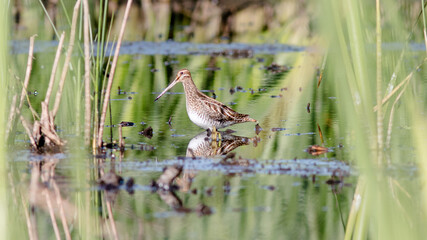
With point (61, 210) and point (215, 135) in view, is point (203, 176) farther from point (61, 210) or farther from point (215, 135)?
point (215, 135)

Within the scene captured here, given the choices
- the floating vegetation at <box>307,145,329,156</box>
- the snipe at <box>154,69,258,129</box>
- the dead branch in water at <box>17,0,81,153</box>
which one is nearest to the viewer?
the dead branch in water at <box>17,0,81,153</box>

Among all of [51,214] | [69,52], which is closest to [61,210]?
[51,214]

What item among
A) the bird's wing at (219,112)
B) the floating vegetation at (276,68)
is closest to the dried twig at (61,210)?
the bird's wing at (219,112)

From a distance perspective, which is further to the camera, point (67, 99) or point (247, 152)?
point (247, 152)

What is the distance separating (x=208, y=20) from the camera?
1741 cm

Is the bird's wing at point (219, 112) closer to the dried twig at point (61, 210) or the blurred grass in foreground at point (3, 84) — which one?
the dried twig at point (61, 210)

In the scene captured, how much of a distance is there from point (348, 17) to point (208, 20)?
1470 cm

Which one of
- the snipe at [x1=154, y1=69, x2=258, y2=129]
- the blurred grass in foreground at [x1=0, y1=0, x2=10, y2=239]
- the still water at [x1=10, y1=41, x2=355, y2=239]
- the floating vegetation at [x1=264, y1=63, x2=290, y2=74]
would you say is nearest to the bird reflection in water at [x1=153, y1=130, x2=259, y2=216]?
the still water at [x1=10, y1=41, x2=355, y2=239]

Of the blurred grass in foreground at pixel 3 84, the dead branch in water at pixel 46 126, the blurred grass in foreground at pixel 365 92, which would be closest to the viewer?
the blurred grass in foreground at pixel 365 92

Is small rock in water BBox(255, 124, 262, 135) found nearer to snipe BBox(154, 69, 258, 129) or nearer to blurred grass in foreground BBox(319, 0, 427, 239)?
snipe BBox(154, 69, 258, 129)

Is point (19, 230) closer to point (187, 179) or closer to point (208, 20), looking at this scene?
point (187, 179)

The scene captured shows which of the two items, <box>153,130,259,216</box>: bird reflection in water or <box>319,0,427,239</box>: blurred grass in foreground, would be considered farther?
<box>153,130,259,216</box>: bird reflection in water

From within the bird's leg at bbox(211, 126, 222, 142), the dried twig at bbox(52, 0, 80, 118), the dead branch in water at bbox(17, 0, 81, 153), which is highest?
the dried twig at bbox(52, 0, 80, 118)

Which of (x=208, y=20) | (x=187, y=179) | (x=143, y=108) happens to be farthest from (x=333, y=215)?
(x=208, y=20)
